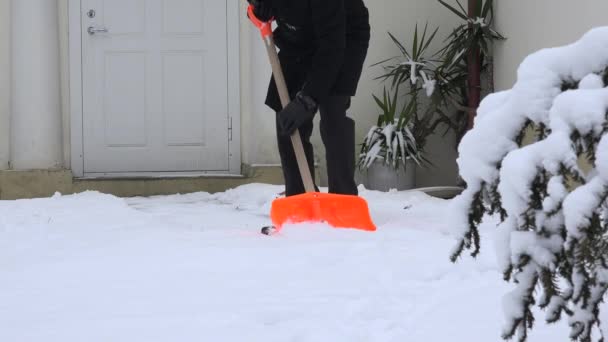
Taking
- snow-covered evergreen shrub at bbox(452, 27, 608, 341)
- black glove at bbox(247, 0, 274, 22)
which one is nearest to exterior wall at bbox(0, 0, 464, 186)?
black glove at bbox(247, 0, 274, 22)

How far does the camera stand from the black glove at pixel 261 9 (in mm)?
3354

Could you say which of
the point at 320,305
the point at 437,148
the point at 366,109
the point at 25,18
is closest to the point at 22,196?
the point at 25,18

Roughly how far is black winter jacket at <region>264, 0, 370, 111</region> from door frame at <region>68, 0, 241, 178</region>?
214 centimetres

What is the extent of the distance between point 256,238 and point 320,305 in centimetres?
109

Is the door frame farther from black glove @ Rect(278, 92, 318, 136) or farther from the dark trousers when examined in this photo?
black glove @ Rect(278, 92, 318, 136)

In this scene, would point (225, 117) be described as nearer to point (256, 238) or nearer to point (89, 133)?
point (89, 133)

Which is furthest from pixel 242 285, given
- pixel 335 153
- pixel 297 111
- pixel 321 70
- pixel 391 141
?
pixel 391 141

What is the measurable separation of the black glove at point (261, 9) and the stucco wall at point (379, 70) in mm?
2230

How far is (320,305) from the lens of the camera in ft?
6.54

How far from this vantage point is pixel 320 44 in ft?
10.5

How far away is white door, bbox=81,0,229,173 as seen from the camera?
564cm

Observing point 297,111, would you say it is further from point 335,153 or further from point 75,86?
point 75,86

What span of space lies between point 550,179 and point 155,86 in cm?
491

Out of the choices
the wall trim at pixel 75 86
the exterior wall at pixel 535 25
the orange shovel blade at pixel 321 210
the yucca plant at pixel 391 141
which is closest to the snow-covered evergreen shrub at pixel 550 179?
the orange shovel blade at pixel 321 210
